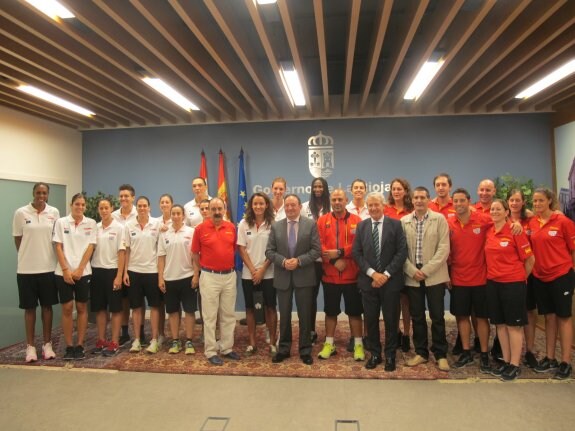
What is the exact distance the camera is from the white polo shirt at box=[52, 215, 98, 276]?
13.8ft

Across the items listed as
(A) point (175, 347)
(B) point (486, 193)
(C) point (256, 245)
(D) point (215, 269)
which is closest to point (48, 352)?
(A) point (175, 347)

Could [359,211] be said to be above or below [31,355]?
above

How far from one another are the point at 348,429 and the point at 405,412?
52cm

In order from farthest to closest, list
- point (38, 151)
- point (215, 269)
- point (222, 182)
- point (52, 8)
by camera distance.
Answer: point (222, 182), point (38, 151), point (215, 269), point (52, 8)

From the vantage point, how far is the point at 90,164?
6.73m

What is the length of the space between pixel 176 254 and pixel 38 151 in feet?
10.7

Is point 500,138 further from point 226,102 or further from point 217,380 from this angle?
point 217,380

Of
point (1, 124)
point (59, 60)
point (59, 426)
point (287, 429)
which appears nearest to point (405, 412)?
point (287, 429)

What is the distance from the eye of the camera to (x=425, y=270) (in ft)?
11.7

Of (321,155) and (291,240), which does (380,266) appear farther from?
(321,155)

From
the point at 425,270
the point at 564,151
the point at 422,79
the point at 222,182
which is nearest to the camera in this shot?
the point at 425,270

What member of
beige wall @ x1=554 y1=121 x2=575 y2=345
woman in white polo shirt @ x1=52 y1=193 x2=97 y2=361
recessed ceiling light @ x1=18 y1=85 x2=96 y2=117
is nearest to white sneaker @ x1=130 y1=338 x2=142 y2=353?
woman in white polo shirt @ x1=52 y1=193 x2=97 y2=361

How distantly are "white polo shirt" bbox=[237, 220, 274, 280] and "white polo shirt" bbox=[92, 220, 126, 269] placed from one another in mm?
1405

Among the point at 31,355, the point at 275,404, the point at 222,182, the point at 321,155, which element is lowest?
the point at 275,404
